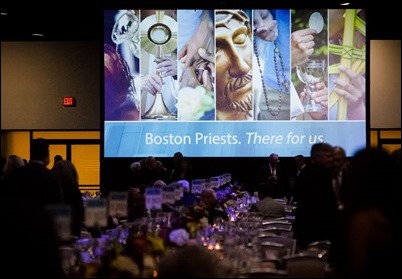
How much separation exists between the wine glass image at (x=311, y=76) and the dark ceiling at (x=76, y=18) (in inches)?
51.6

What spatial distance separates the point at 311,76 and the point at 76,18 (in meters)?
5.62

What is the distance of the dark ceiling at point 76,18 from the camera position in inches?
719

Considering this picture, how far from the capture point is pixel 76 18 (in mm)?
20172

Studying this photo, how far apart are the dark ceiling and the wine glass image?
1.31 metres

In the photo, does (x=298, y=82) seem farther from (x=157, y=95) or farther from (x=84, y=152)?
(x=84, y=152)

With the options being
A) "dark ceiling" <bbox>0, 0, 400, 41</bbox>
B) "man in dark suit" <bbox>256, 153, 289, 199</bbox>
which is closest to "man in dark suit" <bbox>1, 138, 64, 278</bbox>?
"man in dark suit" <bbox>256, 153, 289, 199</bbox>

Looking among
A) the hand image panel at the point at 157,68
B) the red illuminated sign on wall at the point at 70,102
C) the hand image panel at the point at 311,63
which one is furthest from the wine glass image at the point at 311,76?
the red illuminated sign on wall at the point at 70,102

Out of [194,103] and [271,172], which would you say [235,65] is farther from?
[271,172]

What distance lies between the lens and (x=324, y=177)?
8359 millimetres

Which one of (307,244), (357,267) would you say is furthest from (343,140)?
(357,267)

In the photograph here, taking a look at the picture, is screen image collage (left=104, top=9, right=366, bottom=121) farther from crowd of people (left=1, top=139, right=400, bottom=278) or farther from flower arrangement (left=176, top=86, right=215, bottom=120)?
crowd of people (left=1, top=139, right=400, bottom=278)

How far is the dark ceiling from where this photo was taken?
59.9 feet

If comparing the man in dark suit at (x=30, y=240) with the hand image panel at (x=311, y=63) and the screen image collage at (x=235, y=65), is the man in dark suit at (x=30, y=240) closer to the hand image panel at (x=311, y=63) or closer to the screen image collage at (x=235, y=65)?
the screen image collage at (x=235, y=65)

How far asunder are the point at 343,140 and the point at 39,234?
1284cm
